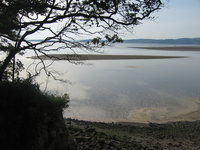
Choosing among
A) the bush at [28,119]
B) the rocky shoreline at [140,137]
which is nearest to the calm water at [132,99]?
the rocky shoreline at [140,137]

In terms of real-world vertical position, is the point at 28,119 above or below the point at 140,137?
above

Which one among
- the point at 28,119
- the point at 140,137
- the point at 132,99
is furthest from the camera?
the point at 132,99

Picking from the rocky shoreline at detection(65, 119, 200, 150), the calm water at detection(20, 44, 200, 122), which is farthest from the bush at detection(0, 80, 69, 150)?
the calm water at detection(20, 44, 200, 122)

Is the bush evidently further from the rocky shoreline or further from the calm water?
the calm water

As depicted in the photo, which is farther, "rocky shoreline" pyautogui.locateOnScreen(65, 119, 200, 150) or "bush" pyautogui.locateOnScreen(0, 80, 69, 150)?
"rocky shoreline" pyautogui.locateOnScreen(65, 119, 200, 150)

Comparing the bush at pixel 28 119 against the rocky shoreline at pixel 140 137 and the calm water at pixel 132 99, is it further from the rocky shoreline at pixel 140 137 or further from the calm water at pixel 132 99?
the calm water at pixel 132 99

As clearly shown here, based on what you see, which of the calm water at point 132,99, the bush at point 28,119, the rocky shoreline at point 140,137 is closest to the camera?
the bush at point 28,119

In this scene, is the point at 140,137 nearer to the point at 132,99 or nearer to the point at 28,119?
the point at 28,119

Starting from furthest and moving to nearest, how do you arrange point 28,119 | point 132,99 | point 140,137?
point 132,99 < point 140,137 < point 28,119

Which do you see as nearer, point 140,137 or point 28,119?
point 28,119

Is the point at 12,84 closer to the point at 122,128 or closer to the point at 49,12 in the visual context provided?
the point at 49,12

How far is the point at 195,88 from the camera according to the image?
2453cm

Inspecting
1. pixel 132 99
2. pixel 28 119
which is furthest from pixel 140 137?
pixel 132 99

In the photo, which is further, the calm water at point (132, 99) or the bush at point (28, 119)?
the calm water at point (132, 99)
